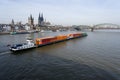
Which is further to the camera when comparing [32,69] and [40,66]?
[40,66]

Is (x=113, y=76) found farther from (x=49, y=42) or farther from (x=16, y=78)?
(x=49, y=42)

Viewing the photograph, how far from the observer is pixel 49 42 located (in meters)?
58.4

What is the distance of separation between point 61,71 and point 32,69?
6.39 meters

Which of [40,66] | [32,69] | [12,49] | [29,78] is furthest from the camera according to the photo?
[12,49]

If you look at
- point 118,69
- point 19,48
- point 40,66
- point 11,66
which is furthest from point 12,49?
point 118,69

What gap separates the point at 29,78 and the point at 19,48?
22.1 meters

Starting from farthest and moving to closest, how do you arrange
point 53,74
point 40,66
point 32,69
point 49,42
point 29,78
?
point 49,42 < point 40,66 < point 32,69 < point 53,74 < point 29,78

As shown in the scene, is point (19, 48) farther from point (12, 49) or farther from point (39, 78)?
point (39, 78)

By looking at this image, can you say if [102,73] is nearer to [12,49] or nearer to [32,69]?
[32,69]

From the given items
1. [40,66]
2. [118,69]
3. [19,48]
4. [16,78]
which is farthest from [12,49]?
[118,69]

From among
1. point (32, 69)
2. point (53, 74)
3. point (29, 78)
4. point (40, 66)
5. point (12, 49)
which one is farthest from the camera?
point (12, 49)

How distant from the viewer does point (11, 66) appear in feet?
87.8

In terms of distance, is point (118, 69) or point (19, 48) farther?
point (19, 48)

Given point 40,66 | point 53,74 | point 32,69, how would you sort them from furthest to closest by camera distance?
point 40,66 → point 32,69 → point 53,74
